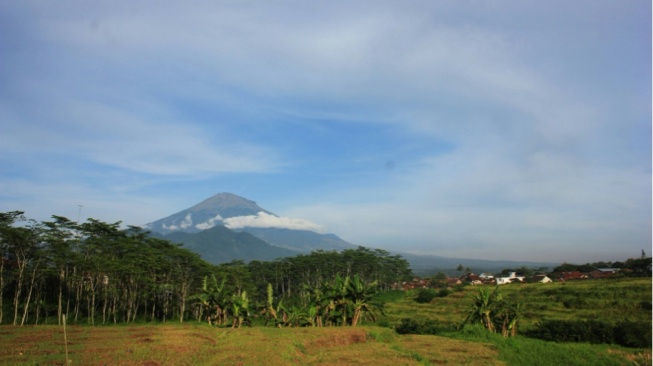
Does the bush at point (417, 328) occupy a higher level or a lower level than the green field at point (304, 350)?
lower

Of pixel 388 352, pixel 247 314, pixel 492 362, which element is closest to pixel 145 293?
pixel 247 314

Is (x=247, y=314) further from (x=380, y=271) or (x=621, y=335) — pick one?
(x=380, y=271)

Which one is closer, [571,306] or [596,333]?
[596,333]

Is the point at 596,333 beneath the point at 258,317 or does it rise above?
above

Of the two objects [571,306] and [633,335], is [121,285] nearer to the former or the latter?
[633,335]

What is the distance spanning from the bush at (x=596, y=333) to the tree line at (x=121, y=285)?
10.5m

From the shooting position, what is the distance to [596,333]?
20.3 m

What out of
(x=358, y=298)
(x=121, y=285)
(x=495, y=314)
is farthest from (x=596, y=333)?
(x=121, y=285)

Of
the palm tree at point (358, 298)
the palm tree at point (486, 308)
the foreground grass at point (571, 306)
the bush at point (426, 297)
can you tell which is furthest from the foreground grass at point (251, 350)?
the bush at point (426, 297)

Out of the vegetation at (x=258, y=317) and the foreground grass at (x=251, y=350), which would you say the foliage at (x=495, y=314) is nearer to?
the vegetation at (x=258, y=317)

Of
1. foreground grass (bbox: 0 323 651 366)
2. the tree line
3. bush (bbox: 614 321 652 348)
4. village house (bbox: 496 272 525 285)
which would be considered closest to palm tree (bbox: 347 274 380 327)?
the tree line

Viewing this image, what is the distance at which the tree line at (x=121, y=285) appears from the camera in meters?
23.4

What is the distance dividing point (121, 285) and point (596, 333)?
129 feet

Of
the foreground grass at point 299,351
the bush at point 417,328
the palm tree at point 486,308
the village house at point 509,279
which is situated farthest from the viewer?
the village house at point 509,279
